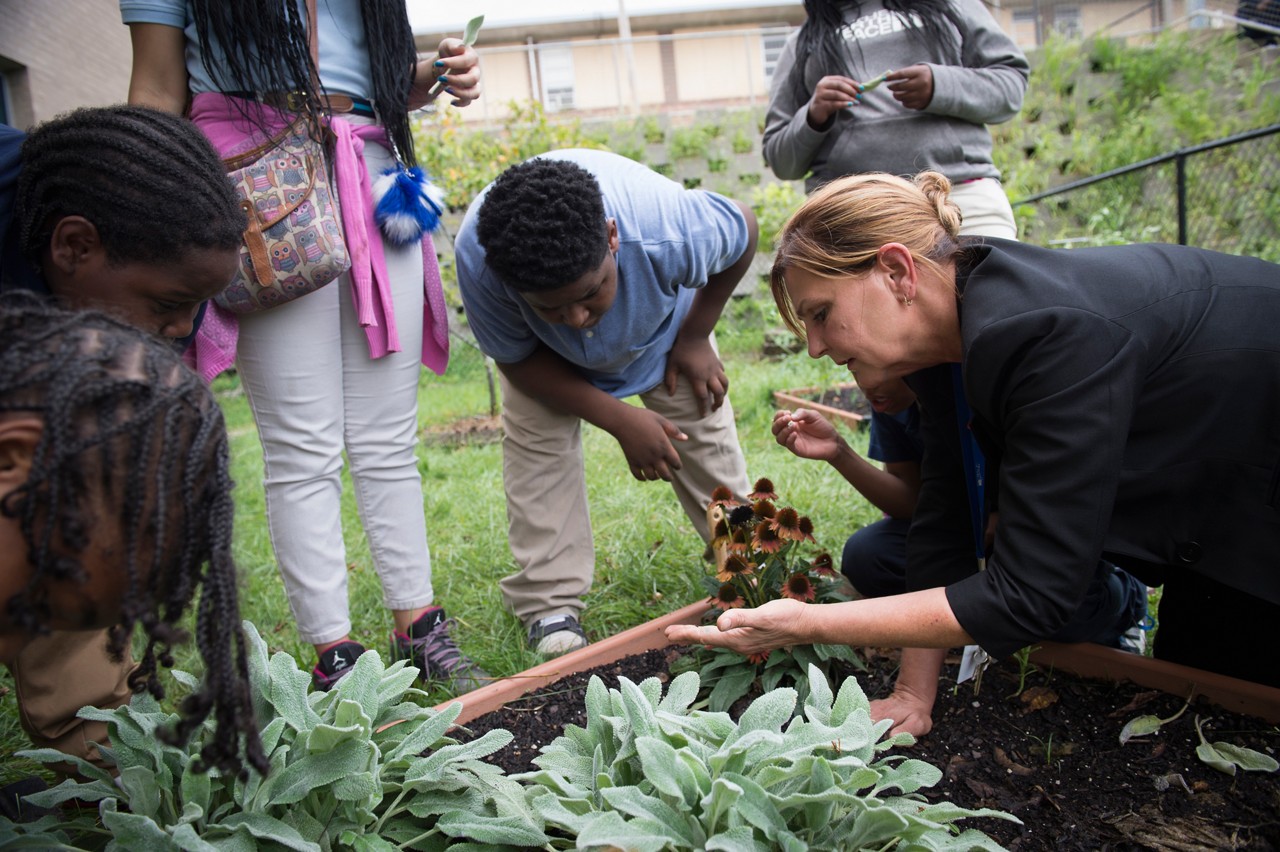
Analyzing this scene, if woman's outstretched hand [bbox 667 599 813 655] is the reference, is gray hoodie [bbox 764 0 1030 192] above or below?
above

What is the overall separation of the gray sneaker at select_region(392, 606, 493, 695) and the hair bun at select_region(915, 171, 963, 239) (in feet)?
4.87

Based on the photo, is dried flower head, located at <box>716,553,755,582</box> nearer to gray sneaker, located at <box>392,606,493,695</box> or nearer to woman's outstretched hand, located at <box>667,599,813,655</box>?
woman's outstretched hand, located at <box>667,599,813,655</box>

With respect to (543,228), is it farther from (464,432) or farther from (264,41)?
(464,432)

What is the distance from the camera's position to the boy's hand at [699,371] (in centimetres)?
266

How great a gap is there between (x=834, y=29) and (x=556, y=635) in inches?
81.7

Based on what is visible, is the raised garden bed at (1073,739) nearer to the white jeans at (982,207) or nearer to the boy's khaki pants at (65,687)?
→ the boy's khaki pants at (65,687)

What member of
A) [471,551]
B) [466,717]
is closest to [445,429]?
[471,551]

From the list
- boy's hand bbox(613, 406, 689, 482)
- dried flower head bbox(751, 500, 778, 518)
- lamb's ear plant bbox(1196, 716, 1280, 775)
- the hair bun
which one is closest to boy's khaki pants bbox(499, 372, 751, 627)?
boy's hand bbox(613, 406, 689, 482)

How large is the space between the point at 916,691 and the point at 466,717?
0.98 meters

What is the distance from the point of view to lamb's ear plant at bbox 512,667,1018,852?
50.0 inches

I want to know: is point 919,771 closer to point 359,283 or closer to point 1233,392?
point 1233,392

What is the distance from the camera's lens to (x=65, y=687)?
1.75 metres

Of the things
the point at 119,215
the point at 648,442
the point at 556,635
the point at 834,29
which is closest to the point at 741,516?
the point at 648,442

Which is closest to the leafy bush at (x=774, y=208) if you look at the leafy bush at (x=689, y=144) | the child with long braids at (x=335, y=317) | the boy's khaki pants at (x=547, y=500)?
the leafy bush at (x=689, y=144)
